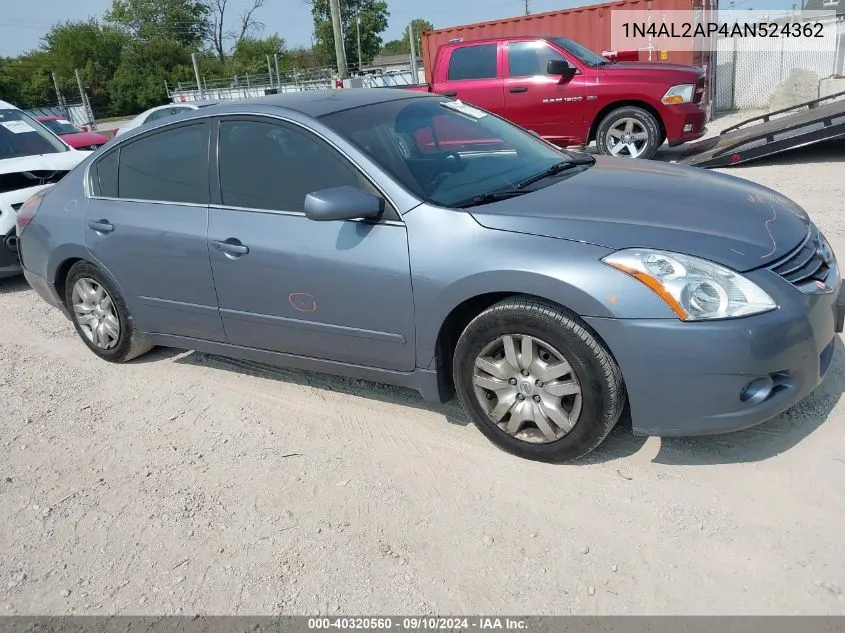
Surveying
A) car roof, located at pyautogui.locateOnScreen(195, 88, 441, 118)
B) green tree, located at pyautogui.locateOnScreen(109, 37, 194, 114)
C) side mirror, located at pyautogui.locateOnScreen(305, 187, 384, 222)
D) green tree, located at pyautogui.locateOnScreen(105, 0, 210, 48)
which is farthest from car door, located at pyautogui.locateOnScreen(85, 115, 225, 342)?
green tree, located at pyautogui.locateOnScreen(105, 0, 210, 48)

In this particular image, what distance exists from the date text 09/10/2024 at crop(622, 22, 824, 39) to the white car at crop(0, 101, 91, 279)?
11.6 metres

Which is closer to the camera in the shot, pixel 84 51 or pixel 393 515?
pixel 393 515

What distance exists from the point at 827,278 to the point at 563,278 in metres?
1.19

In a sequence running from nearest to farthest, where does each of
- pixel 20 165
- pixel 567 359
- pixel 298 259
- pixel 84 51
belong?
pixel 567 359 < pixel 298 259 < pixel 20 165 < pixel 84 51

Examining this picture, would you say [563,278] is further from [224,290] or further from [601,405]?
[224,290]

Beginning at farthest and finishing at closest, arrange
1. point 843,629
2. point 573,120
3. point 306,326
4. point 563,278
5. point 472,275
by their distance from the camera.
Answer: point 573,120
point 306,326
point 472,275
point 563,278
point 843,629

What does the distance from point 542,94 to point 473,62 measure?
126 cm

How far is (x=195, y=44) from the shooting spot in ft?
231

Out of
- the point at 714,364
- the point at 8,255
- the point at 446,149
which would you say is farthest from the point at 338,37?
the point at 714,364

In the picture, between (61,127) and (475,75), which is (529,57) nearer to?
(475,75)

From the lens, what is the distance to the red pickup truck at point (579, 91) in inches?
375

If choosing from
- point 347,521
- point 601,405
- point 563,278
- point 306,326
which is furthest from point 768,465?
point 306,326

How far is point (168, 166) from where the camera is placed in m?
4.13

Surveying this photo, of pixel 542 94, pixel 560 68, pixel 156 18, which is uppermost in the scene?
pixel 156 18
